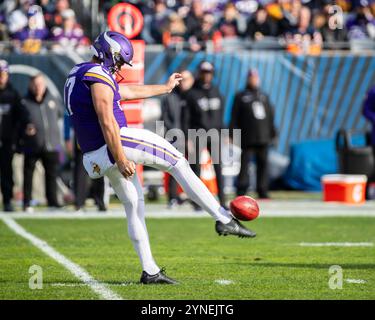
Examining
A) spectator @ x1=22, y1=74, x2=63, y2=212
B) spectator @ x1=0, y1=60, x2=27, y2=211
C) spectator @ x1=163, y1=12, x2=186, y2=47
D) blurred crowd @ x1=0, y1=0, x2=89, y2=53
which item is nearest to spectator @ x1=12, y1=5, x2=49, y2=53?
blurred crowd @ x1=0, y1=0, x2=89, y2=53

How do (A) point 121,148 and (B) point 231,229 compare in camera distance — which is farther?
(B) point 231,229

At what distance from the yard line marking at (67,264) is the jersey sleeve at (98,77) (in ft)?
4.61

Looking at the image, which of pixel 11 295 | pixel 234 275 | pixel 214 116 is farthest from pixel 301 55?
pixel 11 295

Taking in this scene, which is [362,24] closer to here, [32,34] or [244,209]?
[32,34]

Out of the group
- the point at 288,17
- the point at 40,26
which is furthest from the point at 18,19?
the point at 288,17

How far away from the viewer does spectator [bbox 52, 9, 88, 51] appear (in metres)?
18.3

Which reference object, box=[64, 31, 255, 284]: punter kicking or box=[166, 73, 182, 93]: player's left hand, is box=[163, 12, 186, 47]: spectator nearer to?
box=[166, 73, 182, 93]: player's left hand

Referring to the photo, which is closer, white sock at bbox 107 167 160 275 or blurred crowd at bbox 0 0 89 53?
white sock at bbox 107 167 160 275

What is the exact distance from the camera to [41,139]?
14.7 metres

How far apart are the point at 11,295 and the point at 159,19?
44.1 ft

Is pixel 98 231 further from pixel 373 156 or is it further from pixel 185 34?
pixel 185 34

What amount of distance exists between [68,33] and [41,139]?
14.1 feet

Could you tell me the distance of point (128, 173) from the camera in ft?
23.5

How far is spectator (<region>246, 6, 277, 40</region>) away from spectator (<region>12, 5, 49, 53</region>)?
385 centimetres
